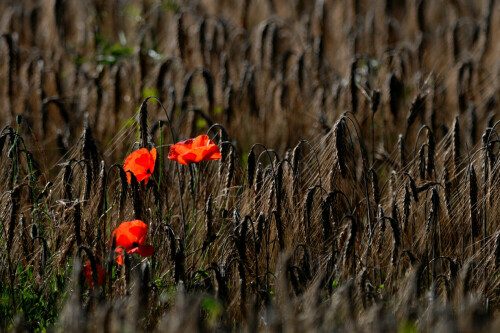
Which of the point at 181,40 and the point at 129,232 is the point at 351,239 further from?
the point at 181,40

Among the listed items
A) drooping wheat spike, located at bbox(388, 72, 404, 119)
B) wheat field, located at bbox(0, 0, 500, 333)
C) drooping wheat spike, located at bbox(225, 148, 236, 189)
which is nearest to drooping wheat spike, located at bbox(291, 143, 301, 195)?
wheat field, located at bbox(0, 0, 500, 333)

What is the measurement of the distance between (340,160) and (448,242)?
664 millimetres

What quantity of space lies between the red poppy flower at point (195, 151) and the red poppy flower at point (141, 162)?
0.22 ft

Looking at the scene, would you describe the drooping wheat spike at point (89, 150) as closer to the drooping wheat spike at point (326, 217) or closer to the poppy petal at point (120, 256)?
the poppy petal at point (120, 256)

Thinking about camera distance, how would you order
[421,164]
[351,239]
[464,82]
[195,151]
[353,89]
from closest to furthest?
[351,239]
[195,151]
[421,164]
[353,89]
[464,82]

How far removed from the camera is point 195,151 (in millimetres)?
2393

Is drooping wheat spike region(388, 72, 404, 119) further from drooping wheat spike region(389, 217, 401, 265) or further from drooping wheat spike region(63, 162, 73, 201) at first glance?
drooping wheat spike region(63, 162, 73, 201)

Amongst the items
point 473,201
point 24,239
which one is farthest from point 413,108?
point 24,239

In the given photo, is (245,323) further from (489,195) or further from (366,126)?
(366,126)

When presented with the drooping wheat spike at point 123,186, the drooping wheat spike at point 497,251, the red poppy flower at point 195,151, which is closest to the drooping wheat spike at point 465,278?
the drooping wheat spike at point 497,251

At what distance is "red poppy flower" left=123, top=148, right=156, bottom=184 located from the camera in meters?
2.36

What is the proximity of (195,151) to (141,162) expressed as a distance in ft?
0.61

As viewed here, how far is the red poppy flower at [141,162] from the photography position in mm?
2361

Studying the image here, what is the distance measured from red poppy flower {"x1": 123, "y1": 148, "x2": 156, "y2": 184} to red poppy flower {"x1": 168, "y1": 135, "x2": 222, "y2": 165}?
2.7 inches
